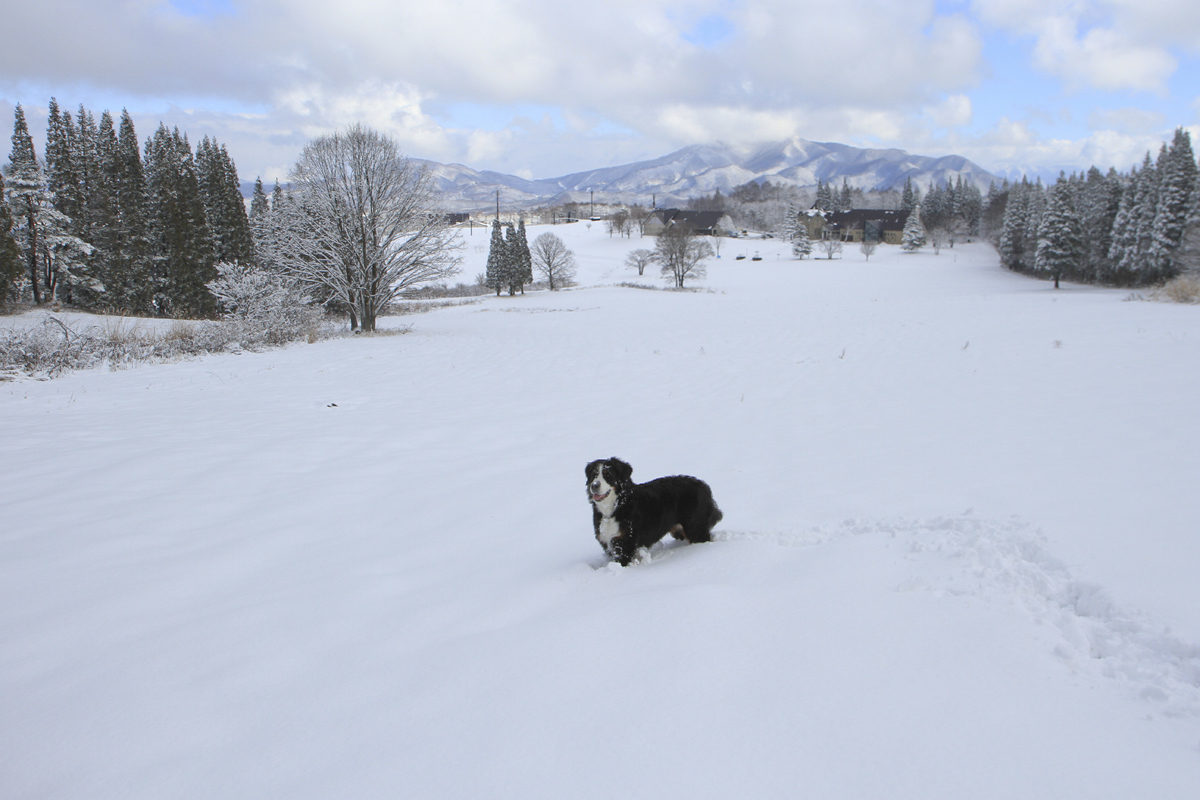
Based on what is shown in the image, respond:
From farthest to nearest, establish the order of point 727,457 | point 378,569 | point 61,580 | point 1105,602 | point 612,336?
1. point 612,336
2. point 727,457
3. point 378,569
4. point 61,580
5. point 1105,602

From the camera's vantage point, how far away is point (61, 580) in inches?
145

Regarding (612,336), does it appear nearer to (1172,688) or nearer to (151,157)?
(1172,688)

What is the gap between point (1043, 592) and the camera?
309 cm

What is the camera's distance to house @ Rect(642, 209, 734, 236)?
104125 mm

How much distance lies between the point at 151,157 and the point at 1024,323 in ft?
208

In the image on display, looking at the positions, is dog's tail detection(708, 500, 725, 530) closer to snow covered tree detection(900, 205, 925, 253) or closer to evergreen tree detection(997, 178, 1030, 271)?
evergreen tree detection(997, 178, 1030, 271)

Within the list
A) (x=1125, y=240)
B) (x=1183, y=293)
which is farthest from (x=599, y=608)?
(x=1125, y=240)

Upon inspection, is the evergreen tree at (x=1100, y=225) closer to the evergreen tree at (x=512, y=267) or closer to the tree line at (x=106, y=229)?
the evergreen tree at (x=512, y=267)

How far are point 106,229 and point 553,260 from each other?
41.4m

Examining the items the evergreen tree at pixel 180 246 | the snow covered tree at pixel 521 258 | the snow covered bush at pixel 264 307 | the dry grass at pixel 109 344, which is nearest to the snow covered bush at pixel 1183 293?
the snow covered bush at pixel 264 307

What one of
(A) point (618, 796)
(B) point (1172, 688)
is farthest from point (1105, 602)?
(A) point (618, 796)

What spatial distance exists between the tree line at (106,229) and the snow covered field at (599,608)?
34.4m

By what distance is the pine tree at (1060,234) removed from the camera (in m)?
49.5

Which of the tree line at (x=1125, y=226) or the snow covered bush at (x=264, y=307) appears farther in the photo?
the tree line at (x=1125, y=226)
